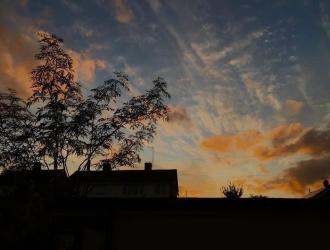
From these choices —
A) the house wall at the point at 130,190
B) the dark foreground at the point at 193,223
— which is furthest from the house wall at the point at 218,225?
the house wall at the point at 130,190

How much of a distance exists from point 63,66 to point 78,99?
1.96 meters

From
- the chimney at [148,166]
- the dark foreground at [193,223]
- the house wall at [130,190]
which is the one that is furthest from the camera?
the chimney at [148,166]

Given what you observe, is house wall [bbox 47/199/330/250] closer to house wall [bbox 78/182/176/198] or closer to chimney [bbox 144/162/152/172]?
house wall [bbox 78/182/176/198]

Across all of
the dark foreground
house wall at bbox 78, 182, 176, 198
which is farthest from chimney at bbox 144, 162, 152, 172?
the dark foreground

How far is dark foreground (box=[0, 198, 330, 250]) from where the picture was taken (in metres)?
9.45

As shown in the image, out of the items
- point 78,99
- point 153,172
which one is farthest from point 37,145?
point 153,172

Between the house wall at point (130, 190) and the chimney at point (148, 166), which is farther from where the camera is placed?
the chimney at point (148, 166)

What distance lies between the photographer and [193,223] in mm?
9672

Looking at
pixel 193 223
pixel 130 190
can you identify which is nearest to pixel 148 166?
pixel 130 190

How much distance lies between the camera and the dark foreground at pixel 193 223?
945 centimetres

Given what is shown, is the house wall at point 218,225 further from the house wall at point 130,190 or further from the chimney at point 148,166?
the chimney at point 148,166

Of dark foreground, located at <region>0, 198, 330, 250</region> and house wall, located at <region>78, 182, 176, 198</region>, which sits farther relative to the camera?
house wall, located at <region>78, 182, 176, 198</region>

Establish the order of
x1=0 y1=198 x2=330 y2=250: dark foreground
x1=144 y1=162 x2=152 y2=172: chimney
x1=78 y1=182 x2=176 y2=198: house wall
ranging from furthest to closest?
x1=144 y1=162 x2=152 y2=172: chimney
x1=78 y1=182 x2=176 y2=198: house wall
x1=0 y1=198 x2=330 y2=250: dark foreground

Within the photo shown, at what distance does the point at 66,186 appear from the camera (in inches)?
555
